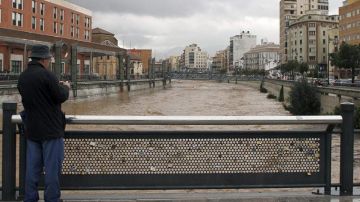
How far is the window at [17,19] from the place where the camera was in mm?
70625

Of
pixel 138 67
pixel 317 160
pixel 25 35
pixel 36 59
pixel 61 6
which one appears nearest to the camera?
pixel 36 59

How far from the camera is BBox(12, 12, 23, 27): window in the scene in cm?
7062

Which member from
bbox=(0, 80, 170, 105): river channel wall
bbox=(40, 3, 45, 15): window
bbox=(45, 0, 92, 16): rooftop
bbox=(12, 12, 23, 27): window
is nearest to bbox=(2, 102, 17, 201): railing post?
bbox=(0, 80, 170, 105): river channel wall

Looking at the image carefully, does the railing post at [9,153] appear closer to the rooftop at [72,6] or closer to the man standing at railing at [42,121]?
the man standing at railing at [42,121]

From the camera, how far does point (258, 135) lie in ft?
18.4

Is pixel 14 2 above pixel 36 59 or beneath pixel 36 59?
above

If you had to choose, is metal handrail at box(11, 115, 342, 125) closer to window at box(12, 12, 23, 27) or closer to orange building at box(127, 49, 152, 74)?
window at box(12, 12, 23, 27)

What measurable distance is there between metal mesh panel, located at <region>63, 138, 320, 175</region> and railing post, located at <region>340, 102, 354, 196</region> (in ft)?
0.92

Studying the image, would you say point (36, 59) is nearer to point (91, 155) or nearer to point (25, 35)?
point (91, 155)

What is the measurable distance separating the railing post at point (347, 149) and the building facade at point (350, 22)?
100 metres

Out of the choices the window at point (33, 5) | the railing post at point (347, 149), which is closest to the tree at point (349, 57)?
the window at point (33, 5)

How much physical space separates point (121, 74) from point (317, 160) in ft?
272

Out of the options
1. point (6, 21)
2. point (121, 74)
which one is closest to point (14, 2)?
point (6, 21)

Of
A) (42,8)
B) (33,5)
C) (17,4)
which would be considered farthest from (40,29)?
(17,4)
